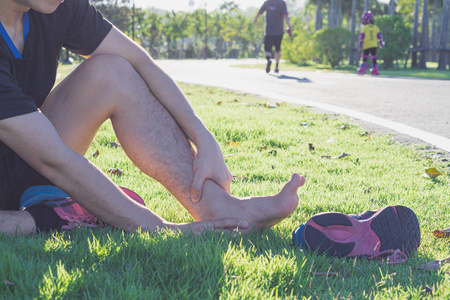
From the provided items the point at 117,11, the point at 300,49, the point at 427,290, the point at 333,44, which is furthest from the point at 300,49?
the point at 117,11

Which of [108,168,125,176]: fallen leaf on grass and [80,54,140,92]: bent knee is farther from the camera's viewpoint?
[108,168,125,176]: fallen leaf on grass

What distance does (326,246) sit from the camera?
6.32ft

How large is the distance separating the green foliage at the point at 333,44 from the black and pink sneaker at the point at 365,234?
25121 mm

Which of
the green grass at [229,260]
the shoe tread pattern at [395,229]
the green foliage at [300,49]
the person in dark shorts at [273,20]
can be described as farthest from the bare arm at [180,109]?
the green foliage at [300,49]

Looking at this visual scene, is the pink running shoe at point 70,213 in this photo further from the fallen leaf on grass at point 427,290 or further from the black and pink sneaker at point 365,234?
the fallen leaf on grass at point 427,290

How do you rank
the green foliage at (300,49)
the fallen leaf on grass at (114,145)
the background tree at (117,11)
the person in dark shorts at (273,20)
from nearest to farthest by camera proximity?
the fallen leaf on grass at (114,145), the person in dark shorts at (273,20), the green foliage at (300,49), the background tree at (117,11)

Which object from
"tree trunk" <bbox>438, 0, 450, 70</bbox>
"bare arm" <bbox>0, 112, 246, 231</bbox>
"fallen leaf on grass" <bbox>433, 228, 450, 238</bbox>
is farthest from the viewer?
"tree trunk" <bbox>438, 0, 450, 70</bbox>

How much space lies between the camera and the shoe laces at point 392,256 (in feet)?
6.14

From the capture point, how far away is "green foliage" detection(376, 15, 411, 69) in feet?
80.8

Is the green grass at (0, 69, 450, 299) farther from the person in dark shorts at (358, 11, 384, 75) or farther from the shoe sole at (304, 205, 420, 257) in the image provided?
the person in dark shorts at (358, 11, 384, 75)

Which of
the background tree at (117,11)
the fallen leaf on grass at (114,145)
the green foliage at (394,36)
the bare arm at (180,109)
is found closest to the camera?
the bare arm at (180,109)

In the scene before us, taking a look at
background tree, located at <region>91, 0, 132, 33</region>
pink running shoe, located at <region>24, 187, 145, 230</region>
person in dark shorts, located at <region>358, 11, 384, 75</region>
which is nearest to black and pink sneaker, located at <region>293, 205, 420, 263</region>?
pink running shoe, located at <region>24, 187, 145, 230</region>

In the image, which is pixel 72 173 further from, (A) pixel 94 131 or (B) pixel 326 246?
(B) pixel 326 246

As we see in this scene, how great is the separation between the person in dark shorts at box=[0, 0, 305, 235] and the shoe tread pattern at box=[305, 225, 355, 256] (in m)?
0.22
